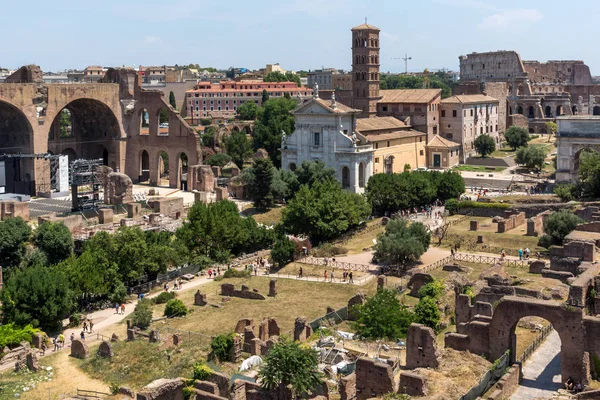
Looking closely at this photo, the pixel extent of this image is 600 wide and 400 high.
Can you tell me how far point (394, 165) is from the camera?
241 ft

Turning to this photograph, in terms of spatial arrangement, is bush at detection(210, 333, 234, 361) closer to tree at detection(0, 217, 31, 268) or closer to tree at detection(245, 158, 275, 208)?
tree at detection(0, 217, 31, 268)

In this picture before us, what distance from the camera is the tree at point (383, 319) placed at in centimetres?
3067

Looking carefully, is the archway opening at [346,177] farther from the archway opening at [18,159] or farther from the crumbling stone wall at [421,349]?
the crumbling stone wall at [421,349]

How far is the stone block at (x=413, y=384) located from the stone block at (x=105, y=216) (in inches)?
1500

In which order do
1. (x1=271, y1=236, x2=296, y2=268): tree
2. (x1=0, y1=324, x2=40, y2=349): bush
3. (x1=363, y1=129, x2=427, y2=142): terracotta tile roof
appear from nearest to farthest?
(x1=0, y1=324, x2=40, y2=349): bush < (x1=271, y1=236, x2=296, y2=268): tree < (x1=363, y1=129, x2=427, y2=142): terracotta tile roof

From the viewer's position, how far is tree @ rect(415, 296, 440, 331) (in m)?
31.7

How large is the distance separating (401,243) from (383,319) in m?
13.2

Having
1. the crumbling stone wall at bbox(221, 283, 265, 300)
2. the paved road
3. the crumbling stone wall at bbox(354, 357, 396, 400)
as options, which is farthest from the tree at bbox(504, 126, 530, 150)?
the crumbling stone wall at bbox(354, 357, 396, 400)

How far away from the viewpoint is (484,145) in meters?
82.4

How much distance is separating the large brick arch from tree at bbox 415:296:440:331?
5.76 meters

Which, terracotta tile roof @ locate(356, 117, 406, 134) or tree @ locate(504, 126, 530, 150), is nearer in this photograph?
terracotta tile roof @ locate(356, 117, 406, 134)

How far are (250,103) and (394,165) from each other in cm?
4419

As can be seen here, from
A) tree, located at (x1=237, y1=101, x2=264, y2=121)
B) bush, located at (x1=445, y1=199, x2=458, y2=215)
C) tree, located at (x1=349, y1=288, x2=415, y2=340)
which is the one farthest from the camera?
tree, located at (x1=237, y1=101, x2=264, y2=121)

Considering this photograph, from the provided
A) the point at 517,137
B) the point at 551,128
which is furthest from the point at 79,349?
the point at 551,128
